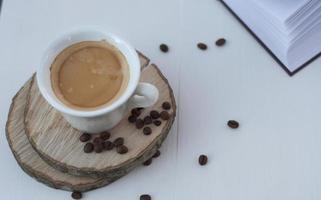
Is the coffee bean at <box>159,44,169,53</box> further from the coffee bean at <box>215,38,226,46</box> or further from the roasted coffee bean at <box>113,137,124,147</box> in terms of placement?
the roasted coffee bean at <box>113,137,124,147</box>

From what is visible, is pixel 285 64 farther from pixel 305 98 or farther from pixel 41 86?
pixel 41 86

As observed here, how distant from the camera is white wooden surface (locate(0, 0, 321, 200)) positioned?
0.78m

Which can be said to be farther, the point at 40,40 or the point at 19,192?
the point at 40,40

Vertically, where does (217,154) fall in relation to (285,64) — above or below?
below

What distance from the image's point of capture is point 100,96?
713mm

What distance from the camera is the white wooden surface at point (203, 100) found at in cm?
78

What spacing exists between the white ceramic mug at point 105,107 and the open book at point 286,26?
0.22m

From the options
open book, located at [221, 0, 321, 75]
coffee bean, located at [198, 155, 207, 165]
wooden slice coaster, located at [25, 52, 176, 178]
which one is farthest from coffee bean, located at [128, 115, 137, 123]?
open book, located at [221, 0, 321, 75]

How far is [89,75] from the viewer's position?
72cm

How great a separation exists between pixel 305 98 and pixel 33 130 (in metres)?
0.40

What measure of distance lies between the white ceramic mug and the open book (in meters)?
0.22

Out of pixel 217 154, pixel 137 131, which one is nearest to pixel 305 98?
pixel 217 154

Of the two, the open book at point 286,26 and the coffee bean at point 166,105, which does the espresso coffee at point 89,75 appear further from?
the open book at point 286,26

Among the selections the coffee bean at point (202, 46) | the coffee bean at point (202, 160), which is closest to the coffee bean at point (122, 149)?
the coffee bean at point (202, 160)
